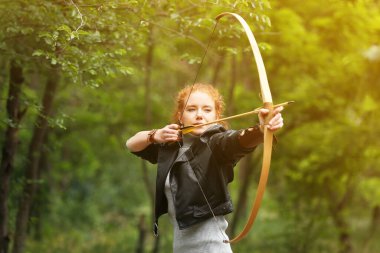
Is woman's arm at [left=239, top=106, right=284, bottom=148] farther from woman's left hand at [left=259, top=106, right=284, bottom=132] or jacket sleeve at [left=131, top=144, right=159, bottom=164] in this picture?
jacket sleeve at [left=131, top=144, right=159, bottom=164]

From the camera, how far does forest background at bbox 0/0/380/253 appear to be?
→ 15.8 feet

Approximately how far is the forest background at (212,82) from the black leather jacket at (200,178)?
990mm

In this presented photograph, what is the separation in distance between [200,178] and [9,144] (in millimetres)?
2857

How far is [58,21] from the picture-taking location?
15.2 feet

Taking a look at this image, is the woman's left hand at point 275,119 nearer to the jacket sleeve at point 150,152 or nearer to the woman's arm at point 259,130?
the woman's arm at point 259,130

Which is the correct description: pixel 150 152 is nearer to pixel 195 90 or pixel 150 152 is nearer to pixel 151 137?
pixel 151 137

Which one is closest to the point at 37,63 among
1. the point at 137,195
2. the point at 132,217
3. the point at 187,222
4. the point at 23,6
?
the point at 23,6

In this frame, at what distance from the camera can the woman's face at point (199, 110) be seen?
3506 millimetres

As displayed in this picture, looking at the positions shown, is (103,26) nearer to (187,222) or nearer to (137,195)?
(187,222)

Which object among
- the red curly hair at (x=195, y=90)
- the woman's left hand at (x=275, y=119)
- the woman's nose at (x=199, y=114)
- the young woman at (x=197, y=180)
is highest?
the red curly hair at (x=195, y=90)

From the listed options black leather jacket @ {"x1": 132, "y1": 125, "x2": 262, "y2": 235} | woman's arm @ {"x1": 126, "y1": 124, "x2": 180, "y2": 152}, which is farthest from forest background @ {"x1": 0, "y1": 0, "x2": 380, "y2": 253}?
black leather jacket @ {"x1": 132, "y1": 125, "x2": 262, "y2": 235}

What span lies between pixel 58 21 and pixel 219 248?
2.15m

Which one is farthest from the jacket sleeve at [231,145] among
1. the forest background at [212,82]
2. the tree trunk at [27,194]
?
the tree trunk at [27,194]

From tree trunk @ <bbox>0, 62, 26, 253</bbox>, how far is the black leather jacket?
7.36 feet
